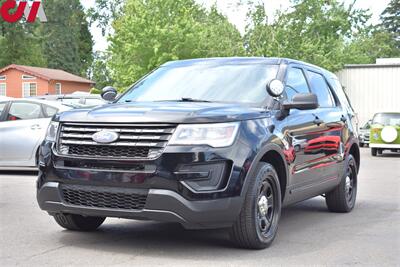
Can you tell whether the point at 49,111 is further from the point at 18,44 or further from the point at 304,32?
the point at 18,44

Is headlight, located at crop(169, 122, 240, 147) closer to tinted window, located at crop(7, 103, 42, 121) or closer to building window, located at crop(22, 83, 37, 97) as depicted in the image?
tinted window, located at crop(7, 103, 42, 121)

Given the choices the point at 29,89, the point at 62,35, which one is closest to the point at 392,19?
the point at 62,35

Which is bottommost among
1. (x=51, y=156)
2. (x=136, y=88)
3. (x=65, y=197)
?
(x=65, y=197)

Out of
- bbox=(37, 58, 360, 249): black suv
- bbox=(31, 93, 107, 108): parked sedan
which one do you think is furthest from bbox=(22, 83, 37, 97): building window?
bbox=(37, 58, 360, 249): black suv

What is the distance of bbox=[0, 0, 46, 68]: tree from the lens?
2509 inches

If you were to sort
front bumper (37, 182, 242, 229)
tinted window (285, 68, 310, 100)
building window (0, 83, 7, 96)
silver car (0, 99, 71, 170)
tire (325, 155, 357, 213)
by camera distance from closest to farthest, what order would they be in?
1. front bumper (37, 182, 242, 229)
2. tinted window (285, 68, 310, 100)
3. tire (325, 155, 357, 213)
4. silver car (0, 99, 71, 170)
5. building window (0, 83, 7, 96)

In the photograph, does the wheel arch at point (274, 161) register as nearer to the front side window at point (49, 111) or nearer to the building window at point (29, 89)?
the front side window at point (49, 111)

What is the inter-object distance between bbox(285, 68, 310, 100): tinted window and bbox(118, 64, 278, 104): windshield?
0.23m

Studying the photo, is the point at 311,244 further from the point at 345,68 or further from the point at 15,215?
the point at 345,68

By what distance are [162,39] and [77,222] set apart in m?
34.2

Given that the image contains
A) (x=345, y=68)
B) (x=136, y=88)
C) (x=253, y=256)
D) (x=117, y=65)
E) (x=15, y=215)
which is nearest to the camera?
(x=253, y=256)

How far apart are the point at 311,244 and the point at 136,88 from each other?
2.48 metres

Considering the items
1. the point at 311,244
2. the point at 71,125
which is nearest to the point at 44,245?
the point at 71,125

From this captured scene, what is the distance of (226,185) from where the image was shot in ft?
16.6
